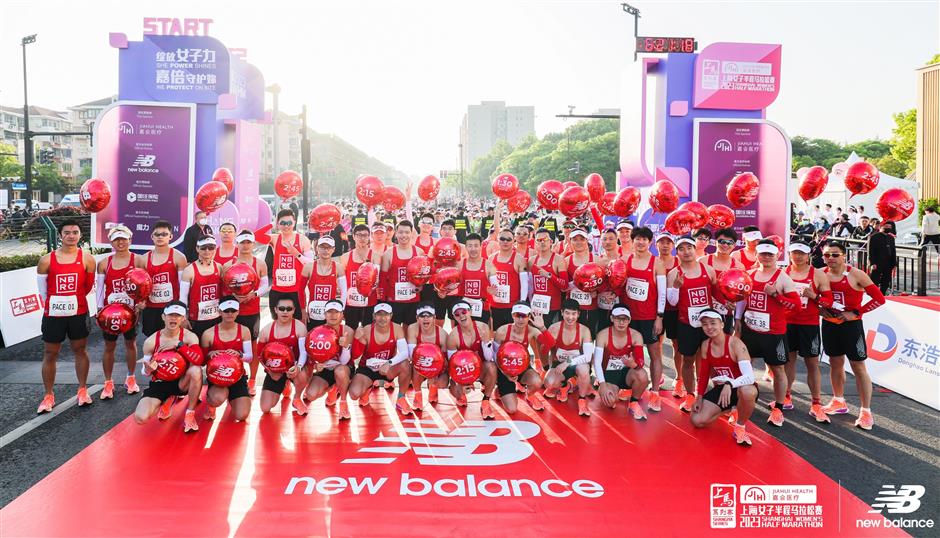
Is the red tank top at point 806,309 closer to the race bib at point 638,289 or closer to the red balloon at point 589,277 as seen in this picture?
the race bib at point 638,289

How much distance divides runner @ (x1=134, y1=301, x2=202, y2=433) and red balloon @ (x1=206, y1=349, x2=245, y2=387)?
0.20 m

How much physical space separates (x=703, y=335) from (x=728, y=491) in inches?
81.8

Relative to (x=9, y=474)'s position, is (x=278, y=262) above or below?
above

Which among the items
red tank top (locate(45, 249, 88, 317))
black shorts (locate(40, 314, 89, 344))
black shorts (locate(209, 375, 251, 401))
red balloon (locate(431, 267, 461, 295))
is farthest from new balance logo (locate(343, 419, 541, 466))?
red tank top (locate(45, 249, 88, 317))

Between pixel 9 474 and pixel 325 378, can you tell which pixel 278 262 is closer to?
pixel 325 378

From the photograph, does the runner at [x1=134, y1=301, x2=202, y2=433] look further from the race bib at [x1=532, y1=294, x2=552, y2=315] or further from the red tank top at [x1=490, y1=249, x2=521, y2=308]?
the race bib at [x1=532, y1=294, x2=552, y2=315]

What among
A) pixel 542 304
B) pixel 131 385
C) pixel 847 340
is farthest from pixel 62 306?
pixel 847 340

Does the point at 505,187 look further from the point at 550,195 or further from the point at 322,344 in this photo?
the point at 322,344

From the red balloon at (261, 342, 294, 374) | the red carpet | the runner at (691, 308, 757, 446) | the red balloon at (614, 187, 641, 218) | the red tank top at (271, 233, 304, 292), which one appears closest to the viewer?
the red carpet

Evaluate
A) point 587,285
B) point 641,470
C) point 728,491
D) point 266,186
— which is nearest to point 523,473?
point 641,470

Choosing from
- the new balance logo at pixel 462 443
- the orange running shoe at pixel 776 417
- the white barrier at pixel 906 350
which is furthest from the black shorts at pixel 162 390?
the white barrier at pixel 906 350

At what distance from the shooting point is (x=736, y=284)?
231 inches

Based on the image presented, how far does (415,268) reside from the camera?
21.3 ft

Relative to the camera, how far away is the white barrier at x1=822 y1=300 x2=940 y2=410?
260 inches
